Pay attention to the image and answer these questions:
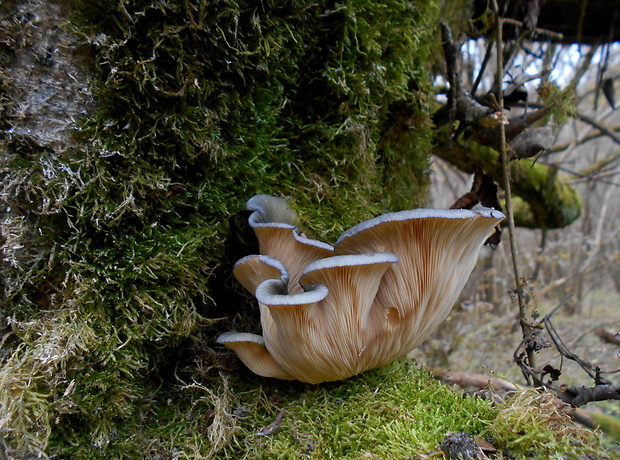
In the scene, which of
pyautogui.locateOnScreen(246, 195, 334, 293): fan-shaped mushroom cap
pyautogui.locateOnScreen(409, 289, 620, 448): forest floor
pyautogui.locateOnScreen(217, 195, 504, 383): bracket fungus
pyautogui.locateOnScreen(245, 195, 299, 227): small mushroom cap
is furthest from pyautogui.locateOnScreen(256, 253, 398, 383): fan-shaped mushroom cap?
pyautogui.locateOnScreen(409, 289, 620, 448): forest floor

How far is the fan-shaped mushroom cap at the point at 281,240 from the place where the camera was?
Result: 1533 millimetres

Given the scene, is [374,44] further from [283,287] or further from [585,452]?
[585,452]

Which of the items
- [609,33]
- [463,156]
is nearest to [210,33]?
[463,156]

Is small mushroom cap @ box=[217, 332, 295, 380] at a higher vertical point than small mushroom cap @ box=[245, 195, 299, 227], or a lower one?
lower

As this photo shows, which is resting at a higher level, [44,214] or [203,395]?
[44,214]

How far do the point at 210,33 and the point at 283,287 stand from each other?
1062 millimetres

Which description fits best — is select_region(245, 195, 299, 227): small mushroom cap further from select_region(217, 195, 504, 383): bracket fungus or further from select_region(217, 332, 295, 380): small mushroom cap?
select_region(217, 332, 295, 380): small mushroom cap

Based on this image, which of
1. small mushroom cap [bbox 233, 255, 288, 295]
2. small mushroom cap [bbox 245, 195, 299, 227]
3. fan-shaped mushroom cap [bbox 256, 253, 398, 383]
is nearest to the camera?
fan-shaped mushroom cap [bbox 256, 253, 398, 383]

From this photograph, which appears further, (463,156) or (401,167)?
(463,156)

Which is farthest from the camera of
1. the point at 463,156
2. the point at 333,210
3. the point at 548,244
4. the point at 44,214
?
the point at 548,244

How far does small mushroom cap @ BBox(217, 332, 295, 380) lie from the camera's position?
151 cm

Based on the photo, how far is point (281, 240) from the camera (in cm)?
163

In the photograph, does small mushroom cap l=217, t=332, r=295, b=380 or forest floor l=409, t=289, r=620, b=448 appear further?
forest floor l=409, t=289, r=620, b=448

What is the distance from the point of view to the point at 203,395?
5.43 feet
